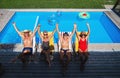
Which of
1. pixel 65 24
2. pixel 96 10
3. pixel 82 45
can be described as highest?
pixel 82 45

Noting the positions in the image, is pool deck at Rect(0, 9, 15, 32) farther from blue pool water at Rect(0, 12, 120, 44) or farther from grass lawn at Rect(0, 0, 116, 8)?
grass lawn at Rect(0, 0, 116, 8)

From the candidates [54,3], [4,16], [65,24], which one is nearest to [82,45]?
[65,24]

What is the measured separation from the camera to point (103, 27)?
17.6m

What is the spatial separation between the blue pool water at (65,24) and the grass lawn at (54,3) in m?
1.35

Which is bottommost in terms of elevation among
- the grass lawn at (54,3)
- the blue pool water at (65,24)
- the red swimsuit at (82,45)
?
the blue pool water at (65,24)

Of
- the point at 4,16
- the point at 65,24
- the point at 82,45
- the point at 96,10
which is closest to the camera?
the point at 82,45

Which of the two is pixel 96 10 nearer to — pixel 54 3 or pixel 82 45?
pixel 54 3

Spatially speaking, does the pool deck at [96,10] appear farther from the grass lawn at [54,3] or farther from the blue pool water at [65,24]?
the grass lawn at [54,3]

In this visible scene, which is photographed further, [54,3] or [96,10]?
[54,3]

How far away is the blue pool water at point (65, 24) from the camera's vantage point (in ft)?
51.8

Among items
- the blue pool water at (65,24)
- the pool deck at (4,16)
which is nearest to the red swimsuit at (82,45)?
the blue pool water at (65,24)

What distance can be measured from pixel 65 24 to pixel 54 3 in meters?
3.40

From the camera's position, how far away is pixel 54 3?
68.8 feet

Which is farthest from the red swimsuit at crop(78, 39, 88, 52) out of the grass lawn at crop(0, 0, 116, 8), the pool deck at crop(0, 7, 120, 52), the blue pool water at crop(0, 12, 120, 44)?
the grass lawn at crop(0, 0, 116, 8)
